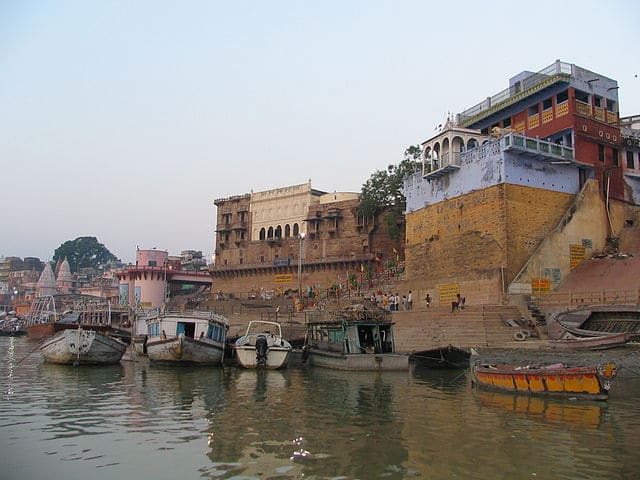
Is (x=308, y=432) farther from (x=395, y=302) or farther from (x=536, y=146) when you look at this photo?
(x=395, y=302)

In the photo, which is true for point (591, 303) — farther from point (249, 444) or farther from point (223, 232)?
point (223, 232)

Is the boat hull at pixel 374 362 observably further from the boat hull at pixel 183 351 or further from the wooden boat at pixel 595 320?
the wooden boat at pixel 595 320

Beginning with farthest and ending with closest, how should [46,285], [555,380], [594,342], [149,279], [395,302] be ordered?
[46,285] < [149,279] < [395,302] < [594,342] < [555,380]

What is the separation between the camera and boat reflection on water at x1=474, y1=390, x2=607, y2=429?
1189 cm

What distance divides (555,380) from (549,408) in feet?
4.13

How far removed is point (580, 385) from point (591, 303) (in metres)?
11.9

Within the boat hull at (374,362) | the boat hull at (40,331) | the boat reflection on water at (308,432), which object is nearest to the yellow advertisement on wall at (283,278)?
the boat hull at (40,331)

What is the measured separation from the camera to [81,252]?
13700 centimetres

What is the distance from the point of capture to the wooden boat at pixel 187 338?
76.3 ft

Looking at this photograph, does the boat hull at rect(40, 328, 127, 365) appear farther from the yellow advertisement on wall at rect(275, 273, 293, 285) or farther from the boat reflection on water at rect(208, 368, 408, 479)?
the yellow advertisement on wall at rect(275, 273, 293, 285)

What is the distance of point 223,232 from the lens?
62594 mm

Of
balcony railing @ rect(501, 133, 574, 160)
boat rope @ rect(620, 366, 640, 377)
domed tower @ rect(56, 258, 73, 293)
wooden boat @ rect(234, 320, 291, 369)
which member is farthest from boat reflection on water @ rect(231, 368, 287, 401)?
domed tower @ rect(56, 258, 73, 293)

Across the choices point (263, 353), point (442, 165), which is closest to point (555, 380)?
point (263, 353)

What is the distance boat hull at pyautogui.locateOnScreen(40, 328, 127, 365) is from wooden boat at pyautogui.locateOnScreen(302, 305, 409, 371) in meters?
8.89
